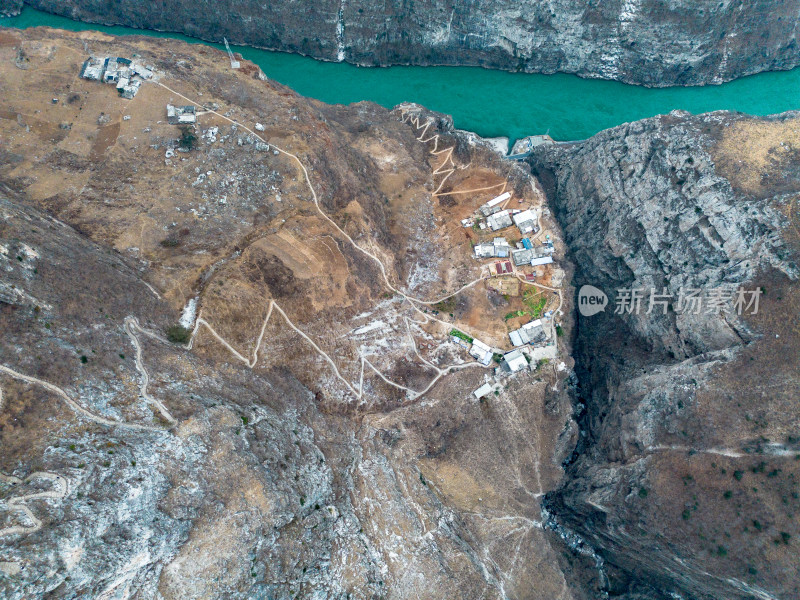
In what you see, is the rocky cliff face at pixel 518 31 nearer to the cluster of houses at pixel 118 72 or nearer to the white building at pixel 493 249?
the cluster of houses at pixel 118 72

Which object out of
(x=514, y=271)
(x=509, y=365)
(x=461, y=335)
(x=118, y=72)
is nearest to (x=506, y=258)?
(x=514, y=271)

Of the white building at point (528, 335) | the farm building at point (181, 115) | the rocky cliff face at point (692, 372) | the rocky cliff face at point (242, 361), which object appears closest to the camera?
the rocky cliff face at point (242, 361)

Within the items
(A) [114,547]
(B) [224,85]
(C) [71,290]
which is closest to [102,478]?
(A) [114,547]

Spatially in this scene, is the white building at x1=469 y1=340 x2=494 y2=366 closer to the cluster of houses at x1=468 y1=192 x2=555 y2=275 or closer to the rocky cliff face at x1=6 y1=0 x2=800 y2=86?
the cluster of houses at x1=468 y1=192 x2=555 y2=275

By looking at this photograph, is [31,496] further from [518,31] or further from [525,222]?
[518,31]

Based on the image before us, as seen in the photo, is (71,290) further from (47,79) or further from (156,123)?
(47,79)

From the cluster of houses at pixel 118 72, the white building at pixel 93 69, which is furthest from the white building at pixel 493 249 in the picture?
the white building at pixel 93 69
